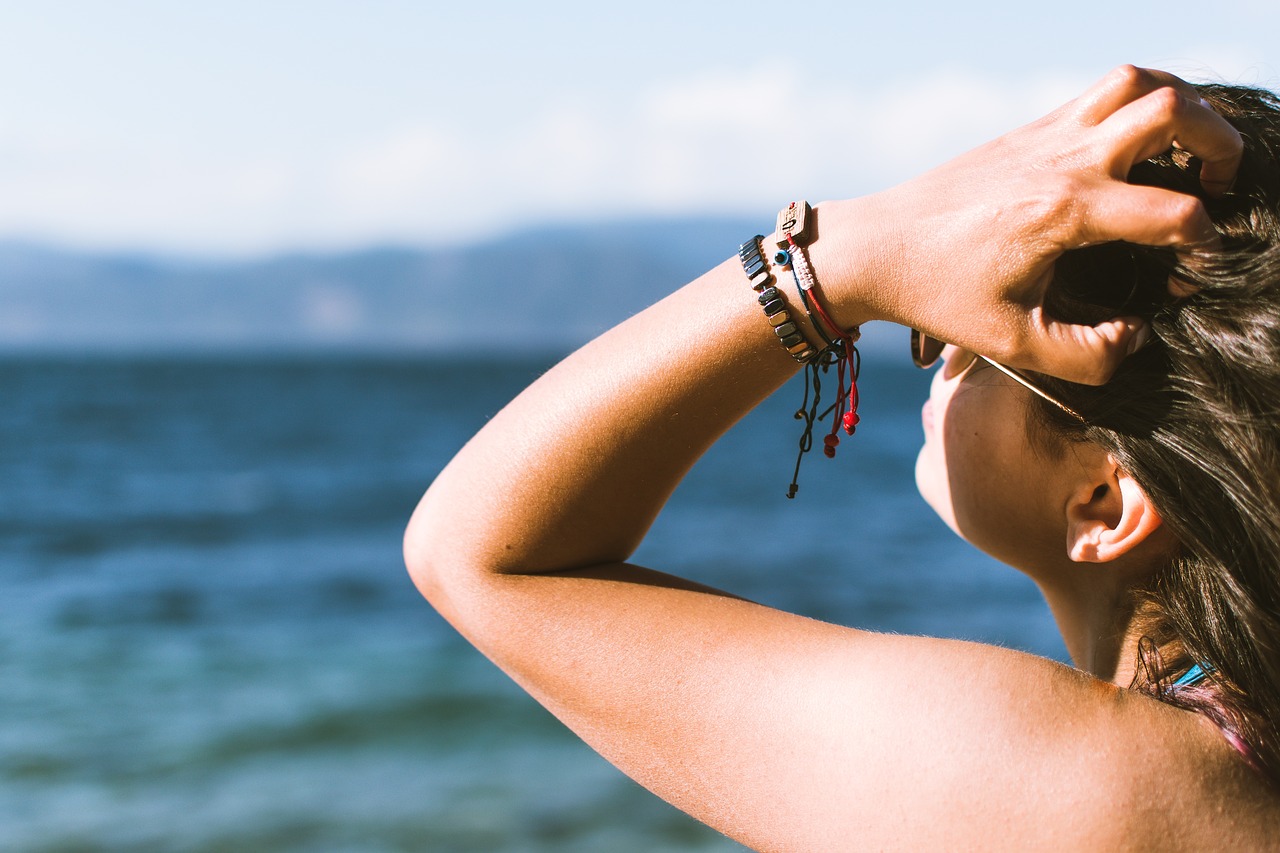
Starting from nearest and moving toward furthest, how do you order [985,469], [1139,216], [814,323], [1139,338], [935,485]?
1. [1139,216]
2. [1139,338]
3. [814,323]
4. [985,469]
5. [935,485]

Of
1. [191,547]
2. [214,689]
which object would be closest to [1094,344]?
[214,689]

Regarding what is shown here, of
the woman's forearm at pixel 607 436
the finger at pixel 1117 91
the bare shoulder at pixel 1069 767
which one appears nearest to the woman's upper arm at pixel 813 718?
the bare shoulder at pixel 1069 767

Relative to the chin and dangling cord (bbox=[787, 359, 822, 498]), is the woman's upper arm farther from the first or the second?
the chin

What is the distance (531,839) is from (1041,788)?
5.47 m

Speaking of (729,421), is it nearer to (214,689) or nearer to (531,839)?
(531,839)

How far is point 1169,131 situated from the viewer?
4.08ft

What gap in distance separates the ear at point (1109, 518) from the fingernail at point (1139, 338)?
0.60 ft

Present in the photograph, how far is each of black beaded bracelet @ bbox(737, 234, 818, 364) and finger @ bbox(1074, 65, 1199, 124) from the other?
0.41 m

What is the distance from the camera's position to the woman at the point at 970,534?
1.27 meters

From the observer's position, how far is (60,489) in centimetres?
2170

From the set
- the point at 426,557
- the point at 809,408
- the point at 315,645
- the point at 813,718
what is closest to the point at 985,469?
the point at 809,408

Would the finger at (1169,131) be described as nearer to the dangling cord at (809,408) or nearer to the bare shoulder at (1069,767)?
the dangling cord at (809,408)

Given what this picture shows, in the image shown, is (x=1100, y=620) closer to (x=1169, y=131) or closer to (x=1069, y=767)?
(x=1069, y=767)

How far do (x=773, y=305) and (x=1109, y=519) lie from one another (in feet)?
1.73
